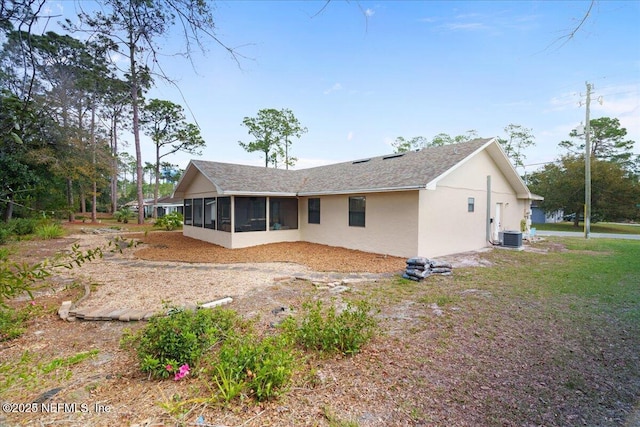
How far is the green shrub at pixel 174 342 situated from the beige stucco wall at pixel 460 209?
7.65 meters

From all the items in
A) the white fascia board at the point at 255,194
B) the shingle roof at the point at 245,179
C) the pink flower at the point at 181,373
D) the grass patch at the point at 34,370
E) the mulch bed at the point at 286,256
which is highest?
Result: the shingle roof at the point at 245,179

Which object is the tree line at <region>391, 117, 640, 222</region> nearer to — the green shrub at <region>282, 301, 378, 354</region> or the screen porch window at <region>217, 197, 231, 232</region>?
the screen porch window at <region>217, 197, 231, 232</region>

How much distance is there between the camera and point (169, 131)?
2580cm

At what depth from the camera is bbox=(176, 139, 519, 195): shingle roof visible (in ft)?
32.1

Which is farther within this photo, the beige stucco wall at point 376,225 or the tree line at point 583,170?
the tree line at point 583,170

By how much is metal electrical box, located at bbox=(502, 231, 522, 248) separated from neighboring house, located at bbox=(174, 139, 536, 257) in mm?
638

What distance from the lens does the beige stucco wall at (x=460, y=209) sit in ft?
Answer: 31.3

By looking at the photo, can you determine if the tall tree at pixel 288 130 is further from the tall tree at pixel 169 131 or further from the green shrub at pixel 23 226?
the green shrub at pixel 23 226

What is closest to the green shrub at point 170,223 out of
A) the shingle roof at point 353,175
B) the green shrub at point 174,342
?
the shingle roof at point 353,175

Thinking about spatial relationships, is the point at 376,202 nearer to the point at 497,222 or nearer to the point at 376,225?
the point at 376,225

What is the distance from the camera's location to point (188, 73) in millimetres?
2654

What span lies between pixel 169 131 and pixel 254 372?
93.1 feet

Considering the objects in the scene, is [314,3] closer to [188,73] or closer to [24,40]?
[188,73]

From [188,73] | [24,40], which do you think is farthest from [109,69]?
[188,73]
